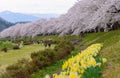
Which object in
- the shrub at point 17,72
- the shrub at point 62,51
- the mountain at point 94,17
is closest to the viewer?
the shrub at point 17,72

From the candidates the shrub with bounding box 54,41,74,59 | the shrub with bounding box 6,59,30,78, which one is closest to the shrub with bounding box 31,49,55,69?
the shrub with bounding box 54,41,74,59

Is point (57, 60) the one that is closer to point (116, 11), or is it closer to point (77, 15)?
point (116, 11)

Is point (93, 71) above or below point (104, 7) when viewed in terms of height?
below

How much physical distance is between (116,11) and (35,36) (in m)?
66.9

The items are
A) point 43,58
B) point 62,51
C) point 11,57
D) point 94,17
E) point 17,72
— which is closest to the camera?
point 17,72

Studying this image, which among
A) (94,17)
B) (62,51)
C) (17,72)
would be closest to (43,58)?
(17,72)

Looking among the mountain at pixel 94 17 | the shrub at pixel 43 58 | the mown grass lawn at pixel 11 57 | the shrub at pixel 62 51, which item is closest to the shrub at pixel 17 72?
the mown grass lawn at pixel 11 57

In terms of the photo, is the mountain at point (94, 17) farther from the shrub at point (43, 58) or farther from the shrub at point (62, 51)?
the shrub at point (43, 58)

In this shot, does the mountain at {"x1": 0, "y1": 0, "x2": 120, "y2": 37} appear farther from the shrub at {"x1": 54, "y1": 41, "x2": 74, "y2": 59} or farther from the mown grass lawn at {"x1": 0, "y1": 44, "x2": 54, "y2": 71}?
the mown grass lawn at {"x1": 0, "y1": 44, "x2": 54, "y2": 71}

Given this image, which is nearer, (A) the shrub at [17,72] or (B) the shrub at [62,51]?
(A) the shrub at [17,72]

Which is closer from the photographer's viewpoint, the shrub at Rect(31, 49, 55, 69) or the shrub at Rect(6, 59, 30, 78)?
the shrub at Rect(6, 59, 30, 78)

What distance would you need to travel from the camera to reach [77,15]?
147 feet

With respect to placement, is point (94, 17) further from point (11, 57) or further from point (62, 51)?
point (11, 57)

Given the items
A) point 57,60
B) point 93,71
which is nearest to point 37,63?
point 57,60
